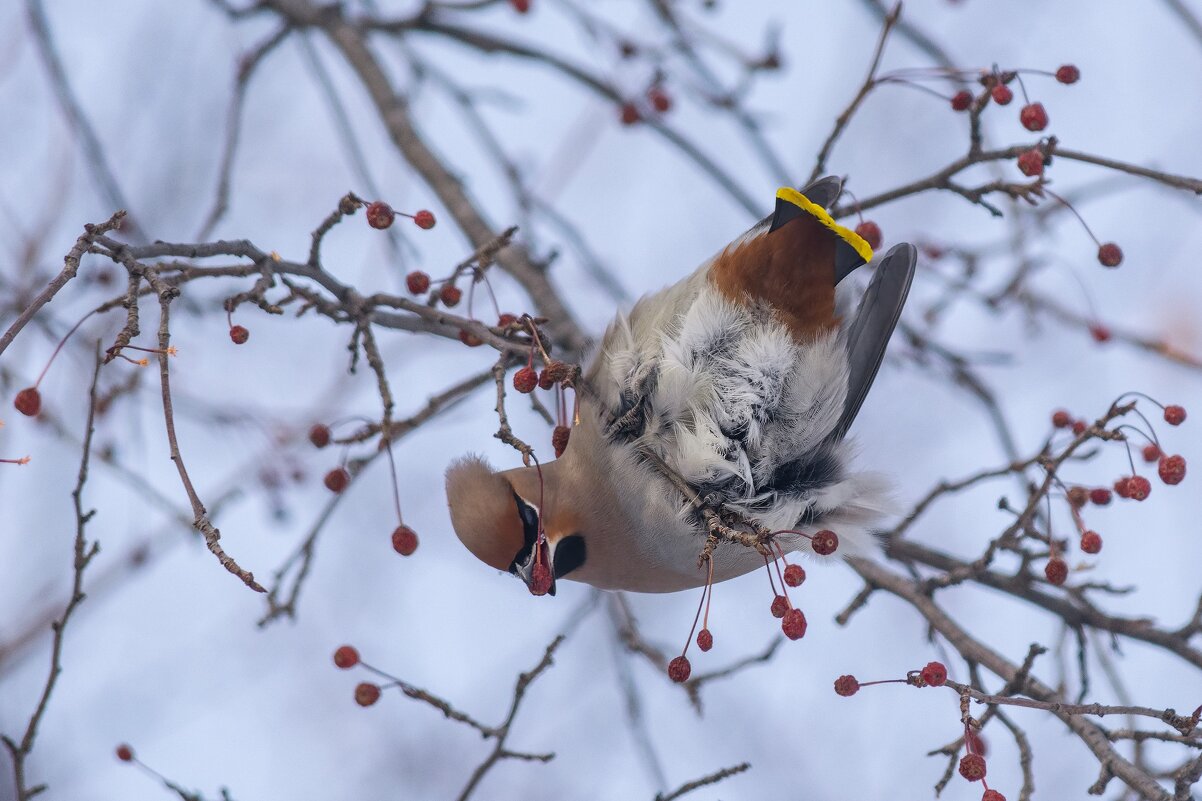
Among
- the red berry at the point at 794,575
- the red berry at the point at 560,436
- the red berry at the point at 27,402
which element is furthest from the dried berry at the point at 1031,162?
the red berry at the point at 27,402

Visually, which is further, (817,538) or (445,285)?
(445,285)

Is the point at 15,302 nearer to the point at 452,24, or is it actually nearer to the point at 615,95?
the point at 452,24

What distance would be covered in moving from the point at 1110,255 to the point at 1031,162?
38 cm

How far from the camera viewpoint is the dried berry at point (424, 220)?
247cm

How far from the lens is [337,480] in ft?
9.14

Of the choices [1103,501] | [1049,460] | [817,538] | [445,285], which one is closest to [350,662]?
[445,285]

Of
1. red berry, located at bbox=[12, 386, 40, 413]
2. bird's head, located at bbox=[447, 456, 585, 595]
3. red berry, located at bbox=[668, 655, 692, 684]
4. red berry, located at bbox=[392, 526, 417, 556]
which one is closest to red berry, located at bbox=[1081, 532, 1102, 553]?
red berry, located at bbox=[668, 655, 692, 684]

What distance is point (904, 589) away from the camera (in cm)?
294

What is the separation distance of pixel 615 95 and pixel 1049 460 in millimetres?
2173

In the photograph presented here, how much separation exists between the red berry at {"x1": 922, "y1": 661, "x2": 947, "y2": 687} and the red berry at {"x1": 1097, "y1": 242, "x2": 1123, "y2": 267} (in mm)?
1176

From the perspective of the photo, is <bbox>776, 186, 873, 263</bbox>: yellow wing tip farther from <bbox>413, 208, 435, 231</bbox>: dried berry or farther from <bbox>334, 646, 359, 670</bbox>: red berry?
<bbox>334, 646, 359, 670</bbox>: red berry

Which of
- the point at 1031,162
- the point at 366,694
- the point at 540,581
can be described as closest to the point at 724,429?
the point at 540,581

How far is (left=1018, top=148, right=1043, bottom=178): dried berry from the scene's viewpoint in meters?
2.55

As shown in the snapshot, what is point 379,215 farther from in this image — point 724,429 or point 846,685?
point 846,685
